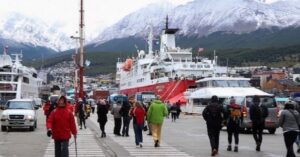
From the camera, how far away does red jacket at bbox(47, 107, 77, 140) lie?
517 inches

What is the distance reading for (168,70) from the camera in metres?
86.2

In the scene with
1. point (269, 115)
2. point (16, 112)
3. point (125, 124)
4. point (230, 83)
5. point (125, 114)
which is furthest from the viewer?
point (230, 83)

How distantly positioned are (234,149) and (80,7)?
74.0ft

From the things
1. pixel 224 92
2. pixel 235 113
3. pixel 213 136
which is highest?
pixel 224 92

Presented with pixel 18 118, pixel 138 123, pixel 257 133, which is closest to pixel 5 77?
pixel 18 118

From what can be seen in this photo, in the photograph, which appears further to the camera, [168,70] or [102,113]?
[168,70]

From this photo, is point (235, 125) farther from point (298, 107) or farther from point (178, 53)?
point (178, 53)

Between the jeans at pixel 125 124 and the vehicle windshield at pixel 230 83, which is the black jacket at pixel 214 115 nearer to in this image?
the jeans at pixel 125 124

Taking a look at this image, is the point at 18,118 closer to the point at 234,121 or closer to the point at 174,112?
the point at 234,121

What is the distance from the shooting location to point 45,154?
1855cm

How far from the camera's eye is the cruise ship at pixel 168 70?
79375mm

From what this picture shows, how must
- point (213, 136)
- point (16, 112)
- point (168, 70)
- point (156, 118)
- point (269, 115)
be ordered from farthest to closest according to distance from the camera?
1. point (168, 70)
2. point (16, 112)
3. point (269, 115)
4. point (156, 118)
5. point (213, 136)

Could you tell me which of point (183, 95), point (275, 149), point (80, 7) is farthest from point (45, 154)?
point (183, 95)

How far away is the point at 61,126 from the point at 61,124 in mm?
43
